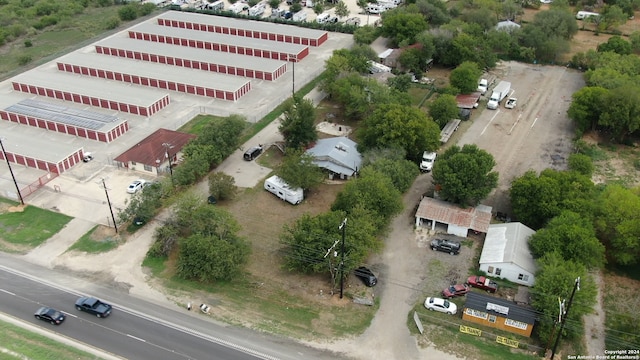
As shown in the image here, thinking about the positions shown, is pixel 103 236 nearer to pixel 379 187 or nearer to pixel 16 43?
pixel 379 187

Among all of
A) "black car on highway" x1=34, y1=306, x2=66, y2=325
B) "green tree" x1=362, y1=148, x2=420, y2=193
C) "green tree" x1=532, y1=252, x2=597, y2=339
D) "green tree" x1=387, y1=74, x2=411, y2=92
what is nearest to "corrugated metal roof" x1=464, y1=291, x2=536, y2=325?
"green tree" x1=532, y1=252, x2=597, y2=339

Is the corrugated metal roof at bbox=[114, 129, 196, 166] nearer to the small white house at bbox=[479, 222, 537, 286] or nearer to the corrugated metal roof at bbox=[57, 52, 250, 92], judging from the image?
the corrugated metal roof at bbox=[57, 52, 250, 92]

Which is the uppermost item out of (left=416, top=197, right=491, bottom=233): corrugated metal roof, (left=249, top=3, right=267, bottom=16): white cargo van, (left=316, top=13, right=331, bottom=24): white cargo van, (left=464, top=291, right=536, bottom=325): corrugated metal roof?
(left=464, top=291, right=536, bottom=325): corrugated metal roof

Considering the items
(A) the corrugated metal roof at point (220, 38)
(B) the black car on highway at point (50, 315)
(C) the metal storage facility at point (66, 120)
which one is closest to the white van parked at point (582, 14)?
(A) the corrugated metal roof at point (220, 38)

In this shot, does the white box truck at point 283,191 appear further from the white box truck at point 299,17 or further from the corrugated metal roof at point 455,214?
the white box truck at point 299,17

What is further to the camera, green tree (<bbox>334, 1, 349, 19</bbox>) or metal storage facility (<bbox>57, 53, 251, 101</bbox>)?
green tree (<bbox>334, 1, 349, 19</bbox>)

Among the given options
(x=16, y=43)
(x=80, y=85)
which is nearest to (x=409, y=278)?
(x=80, y=85)
